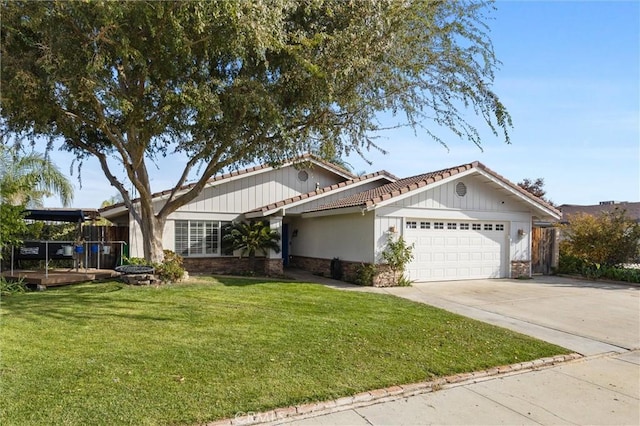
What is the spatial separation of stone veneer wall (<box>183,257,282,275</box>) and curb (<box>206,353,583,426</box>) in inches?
444

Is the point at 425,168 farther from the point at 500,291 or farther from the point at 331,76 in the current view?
the point at 331,76

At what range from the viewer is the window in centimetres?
1656

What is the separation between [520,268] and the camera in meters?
16.8

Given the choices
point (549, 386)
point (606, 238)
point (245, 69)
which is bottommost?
point (549, 386)

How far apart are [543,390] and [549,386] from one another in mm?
214

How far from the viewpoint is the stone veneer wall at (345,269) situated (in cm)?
1378

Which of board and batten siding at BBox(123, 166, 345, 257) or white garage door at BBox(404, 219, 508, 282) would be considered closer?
white garage door at BBox(404, 219, 508, 282)

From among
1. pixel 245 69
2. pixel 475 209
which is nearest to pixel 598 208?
pixel 475 209

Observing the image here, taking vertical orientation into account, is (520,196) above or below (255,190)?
below

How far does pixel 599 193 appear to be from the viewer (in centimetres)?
4544

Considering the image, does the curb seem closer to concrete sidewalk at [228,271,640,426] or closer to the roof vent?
concrete sidewalk at [228,271,640,426]

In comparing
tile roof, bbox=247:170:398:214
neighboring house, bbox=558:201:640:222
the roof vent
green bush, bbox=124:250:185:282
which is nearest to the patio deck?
green bush, bbox=124:250:185:282

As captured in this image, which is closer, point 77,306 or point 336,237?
point 77,306

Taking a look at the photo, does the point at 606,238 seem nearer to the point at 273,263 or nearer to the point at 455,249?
the point at 455,249
